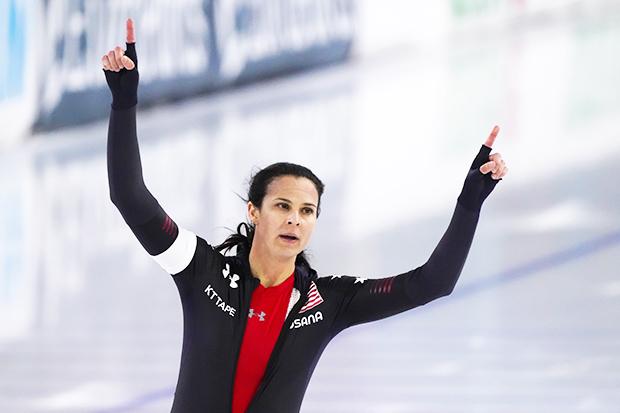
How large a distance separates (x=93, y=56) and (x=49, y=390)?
23.9 ft

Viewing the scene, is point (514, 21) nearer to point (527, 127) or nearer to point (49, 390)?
point (527, 127)

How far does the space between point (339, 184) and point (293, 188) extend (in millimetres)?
5676

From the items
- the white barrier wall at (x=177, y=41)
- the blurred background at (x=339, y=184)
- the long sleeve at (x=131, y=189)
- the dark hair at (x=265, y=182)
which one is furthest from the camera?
the white barrier wall at (x=177, y=41)

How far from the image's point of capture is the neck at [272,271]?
2.23 m

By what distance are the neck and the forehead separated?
0.52 ft

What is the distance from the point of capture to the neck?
2234 millimetres

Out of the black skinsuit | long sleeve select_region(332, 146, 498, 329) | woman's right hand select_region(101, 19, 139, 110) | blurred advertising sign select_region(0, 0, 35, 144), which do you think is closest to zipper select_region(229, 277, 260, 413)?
the black skinsuit

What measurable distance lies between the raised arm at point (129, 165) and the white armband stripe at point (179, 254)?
13mm

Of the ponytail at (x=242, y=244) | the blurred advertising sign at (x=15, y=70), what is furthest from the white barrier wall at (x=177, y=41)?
the ponytail at (x=242, y=244)

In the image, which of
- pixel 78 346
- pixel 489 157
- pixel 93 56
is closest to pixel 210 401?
pixel 489 157

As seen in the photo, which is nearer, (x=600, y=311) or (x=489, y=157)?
(x=489, y=157)

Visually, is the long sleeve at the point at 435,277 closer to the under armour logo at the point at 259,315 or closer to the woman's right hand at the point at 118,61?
the under armour logo at the point at 259,315

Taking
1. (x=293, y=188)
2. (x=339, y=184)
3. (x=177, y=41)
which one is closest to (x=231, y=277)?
(x=293, y=188)

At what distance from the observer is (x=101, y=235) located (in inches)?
242
